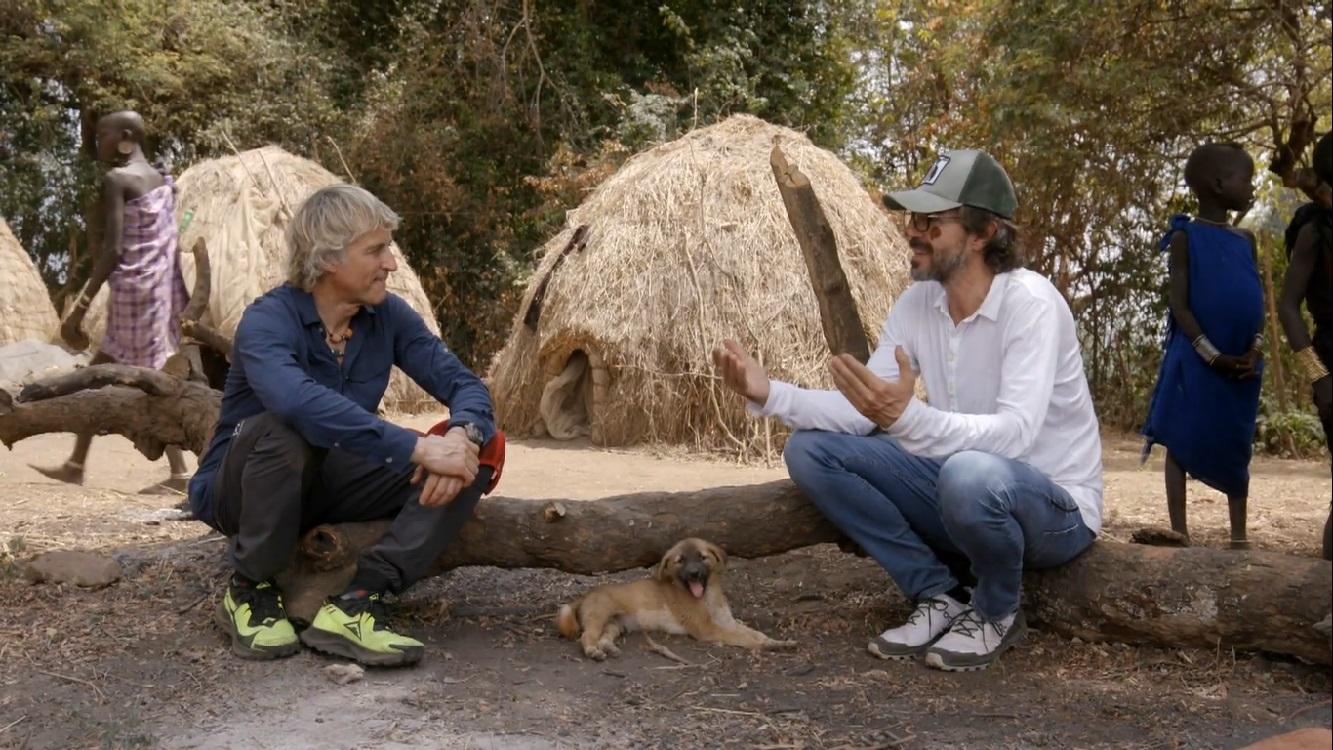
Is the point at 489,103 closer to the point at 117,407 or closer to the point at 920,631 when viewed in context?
the point at 117,407

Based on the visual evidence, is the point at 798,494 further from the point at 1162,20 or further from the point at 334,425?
the point at 1162,20

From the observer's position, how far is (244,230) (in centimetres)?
1146

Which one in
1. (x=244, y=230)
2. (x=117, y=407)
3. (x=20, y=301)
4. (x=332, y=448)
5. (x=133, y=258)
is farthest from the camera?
(x=20, y=301)

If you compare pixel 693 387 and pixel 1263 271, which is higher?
pixel 1263 271

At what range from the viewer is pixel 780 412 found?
3869 mm

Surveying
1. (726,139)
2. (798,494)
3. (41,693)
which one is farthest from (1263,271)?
(41,693)

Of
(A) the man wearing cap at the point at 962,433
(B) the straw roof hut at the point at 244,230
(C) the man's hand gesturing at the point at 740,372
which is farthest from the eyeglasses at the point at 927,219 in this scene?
(B) the straw roof hut at the point at 244,230

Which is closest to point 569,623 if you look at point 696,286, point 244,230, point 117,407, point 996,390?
point 996,390

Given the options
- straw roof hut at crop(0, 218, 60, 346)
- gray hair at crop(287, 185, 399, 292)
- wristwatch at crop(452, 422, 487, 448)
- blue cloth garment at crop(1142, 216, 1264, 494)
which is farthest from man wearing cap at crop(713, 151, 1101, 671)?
straw roof hut at crop(0, 218, 60, 346)

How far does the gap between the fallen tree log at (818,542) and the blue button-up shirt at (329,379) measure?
1.27ft

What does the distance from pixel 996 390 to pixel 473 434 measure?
5.00ft

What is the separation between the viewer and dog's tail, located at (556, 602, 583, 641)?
13.0 ft

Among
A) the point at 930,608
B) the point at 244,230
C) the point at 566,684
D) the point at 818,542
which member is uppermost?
the point at 244,230

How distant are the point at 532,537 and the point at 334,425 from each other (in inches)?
32.3
